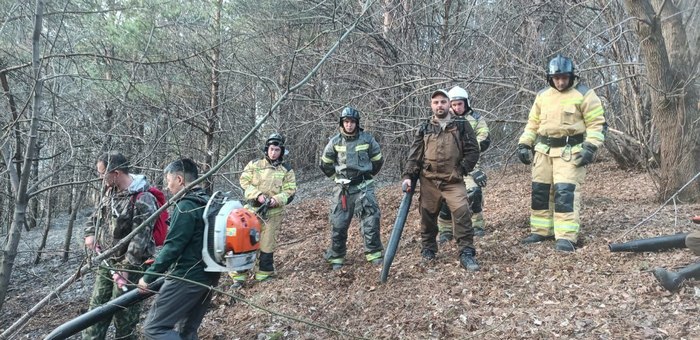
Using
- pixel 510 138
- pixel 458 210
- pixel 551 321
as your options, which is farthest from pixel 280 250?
pixel 510 138

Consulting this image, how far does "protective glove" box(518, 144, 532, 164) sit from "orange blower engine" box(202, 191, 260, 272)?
341cm

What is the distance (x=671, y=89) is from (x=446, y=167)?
10.6 feet

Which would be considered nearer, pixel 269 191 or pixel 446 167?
pixel 446 167

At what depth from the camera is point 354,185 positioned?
20.1 feet

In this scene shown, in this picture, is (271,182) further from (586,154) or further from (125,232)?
(586,154)

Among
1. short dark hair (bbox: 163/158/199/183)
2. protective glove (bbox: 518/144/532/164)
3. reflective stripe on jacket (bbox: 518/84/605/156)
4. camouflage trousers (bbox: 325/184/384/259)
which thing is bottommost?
camouflage trousers (bbox: 325/184/384/259)

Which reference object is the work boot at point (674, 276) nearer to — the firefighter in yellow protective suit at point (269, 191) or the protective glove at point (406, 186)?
the protective glove at point (406, 186)

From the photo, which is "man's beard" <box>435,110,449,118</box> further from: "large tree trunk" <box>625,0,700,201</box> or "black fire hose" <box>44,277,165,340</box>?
"black fire hose" <box>44,277,165,340</box>

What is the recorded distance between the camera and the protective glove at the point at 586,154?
5.11 meters

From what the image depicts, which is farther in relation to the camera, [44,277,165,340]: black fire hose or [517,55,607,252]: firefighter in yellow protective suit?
[517,55,607,252]: firefighter in yellow protective suit

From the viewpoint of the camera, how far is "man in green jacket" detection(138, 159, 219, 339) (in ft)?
12.0

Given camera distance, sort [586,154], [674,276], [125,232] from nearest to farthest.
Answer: [674,276] < [125,232] < [586,154]

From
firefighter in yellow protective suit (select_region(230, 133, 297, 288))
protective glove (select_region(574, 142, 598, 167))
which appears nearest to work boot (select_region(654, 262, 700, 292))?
protective glove (select_region(574, 142, 598, 167))

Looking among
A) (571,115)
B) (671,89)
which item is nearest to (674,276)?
(571,115)
